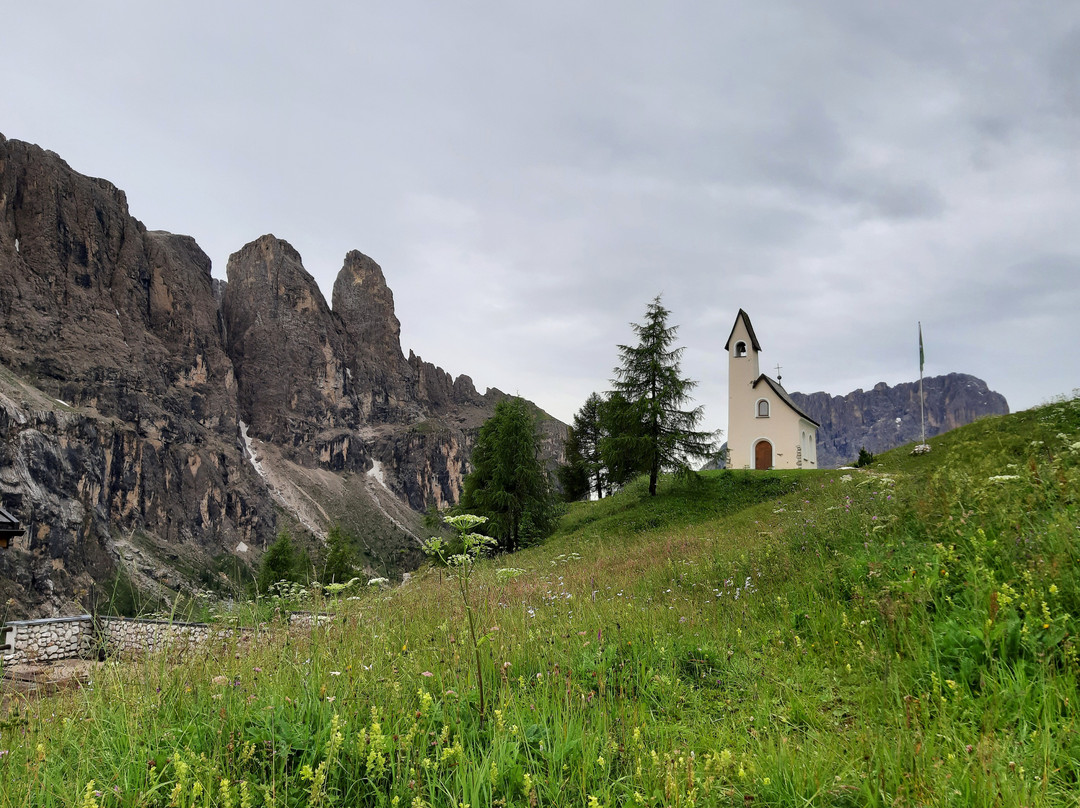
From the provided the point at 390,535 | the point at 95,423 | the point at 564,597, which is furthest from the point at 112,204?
the point at 564,597

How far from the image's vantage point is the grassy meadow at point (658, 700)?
8.50 ft

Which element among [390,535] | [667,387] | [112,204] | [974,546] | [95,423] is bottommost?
[390,535]

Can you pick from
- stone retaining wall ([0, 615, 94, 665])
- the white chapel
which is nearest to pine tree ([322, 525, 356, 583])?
stone retaining wall ([0, 615, 94, 665])

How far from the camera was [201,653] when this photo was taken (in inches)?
166

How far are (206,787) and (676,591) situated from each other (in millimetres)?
5409

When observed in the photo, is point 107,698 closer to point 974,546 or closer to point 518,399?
point 974,546

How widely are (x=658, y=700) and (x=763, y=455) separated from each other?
38.7m

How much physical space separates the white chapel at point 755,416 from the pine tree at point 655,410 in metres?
10.5

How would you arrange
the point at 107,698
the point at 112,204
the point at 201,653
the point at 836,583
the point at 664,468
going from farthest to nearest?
the point at 112,204
the point at 664,468
the point at 836,583
the point at 201,653
the point at 107,698

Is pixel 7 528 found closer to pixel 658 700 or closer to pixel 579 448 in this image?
pixel 658 700

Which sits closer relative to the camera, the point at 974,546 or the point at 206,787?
the point at 206,787

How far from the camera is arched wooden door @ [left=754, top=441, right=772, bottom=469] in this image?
39562 mm

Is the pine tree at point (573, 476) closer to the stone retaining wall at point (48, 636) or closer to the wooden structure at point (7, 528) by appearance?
the stone retaining wall at point (48, 636)

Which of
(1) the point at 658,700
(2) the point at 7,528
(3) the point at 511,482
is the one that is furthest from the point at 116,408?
(1) the point at 658,700
